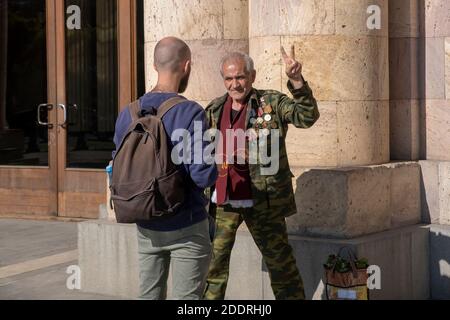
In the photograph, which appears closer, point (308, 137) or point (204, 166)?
point (204, 166)

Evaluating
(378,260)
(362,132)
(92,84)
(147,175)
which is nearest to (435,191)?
(362,132)

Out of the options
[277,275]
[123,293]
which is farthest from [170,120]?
[123,293]

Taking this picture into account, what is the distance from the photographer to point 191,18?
7.61m

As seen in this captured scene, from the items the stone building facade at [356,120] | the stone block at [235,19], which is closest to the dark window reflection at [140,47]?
the stone building facade at [356,120]

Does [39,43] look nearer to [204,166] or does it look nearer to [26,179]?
[26,179]

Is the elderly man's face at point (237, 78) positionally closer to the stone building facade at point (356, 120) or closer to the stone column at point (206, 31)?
the stone building facade at point (356, 120)

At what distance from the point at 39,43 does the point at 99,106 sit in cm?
110

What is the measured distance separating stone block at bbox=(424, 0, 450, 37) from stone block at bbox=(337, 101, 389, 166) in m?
0.73

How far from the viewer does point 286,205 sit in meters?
6.03

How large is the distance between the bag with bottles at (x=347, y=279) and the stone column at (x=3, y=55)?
A: 20.3ft

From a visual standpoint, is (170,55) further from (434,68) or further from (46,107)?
(46,107)

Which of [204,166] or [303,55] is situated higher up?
[303,55]

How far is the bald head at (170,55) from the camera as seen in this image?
4.81 meters

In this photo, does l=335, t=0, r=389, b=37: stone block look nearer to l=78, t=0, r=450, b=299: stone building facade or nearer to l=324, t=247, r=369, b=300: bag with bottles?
l=78, t=0, r=450, b=299: stone building facade
